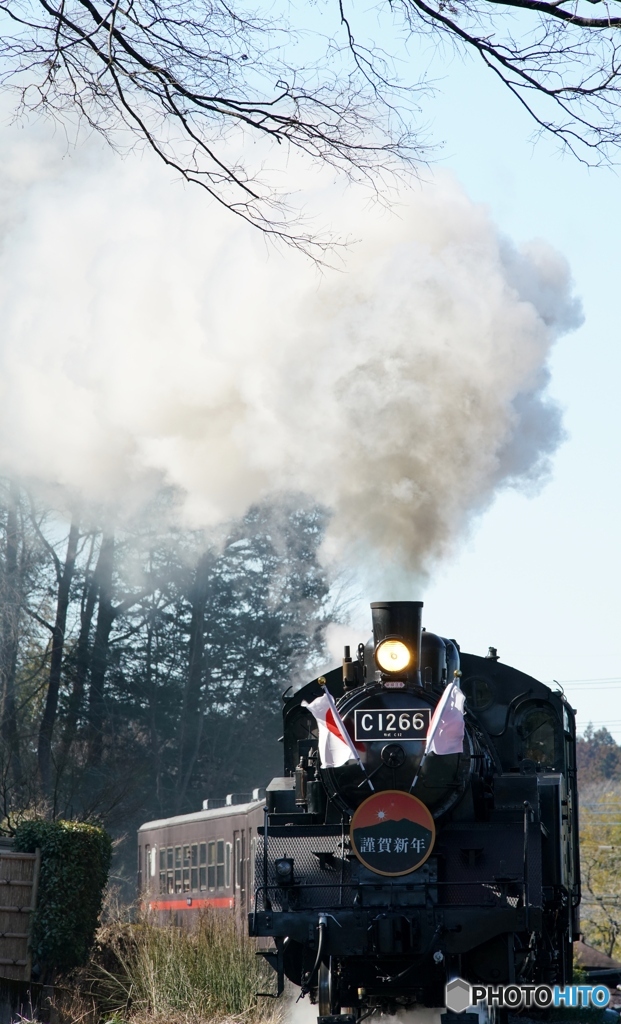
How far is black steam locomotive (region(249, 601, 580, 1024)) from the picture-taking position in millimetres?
8633

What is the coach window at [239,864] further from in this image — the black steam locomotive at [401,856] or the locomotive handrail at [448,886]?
the locomotive handrail at [448,886]

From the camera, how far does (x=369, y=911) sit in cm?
876

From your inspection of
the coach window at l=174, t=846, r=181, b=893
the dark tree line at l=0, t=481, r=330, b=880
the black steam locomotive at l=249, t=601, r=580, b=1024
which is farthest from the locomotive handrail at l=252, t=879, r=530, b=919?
the dark tree line at l=0, t=481, r=330, b=880

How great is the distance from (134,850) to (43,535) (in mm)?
10757

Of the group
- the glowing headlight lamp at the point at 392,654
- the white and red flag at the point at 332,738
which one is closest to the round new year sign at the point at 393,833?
the white and red flag at the point at 332,738

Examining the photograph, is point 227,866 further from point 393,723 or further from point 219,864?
point 393,723

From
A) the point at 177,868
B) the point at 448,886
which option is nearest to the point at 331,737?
the point at 448,886

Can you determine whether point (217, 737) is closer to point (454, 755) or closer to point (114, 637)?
point (114, 637)

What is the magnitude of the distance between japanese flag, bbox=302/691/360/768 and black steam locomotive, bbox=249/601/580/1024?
0.03 m

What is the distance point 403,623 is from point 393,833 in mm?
1553

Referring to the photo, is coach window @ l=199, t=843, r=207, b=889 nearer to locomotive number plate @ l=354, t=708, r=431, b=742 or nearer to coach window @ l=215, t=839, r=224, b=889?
coach window @ l=215, t=839, r=224, b=889

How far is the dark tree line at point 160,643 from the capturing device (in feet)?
117

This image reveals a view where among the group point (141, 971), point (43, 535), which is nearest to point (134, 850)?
point (43, 535)

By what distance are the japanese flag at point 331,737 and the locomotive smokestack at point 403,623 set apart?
64cm
